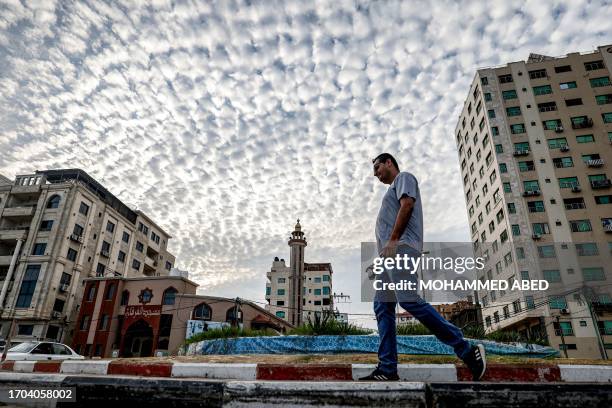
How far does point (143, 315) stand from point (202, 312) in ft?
19.0

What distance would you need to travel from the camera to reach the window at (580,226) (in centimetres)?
3434

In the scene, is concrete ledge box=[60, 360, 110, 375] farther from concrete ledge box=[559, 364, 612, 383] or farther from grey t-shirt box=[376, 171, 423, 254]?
concrete ledge box=[559, 364, 612, 383]

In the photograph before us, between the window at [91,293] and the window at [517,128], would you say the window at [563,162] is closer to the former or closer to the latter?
the window at [517,128]

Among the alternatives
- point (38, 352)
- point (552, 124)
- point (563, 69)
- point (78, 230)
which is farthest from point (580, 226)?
point (78, 230)

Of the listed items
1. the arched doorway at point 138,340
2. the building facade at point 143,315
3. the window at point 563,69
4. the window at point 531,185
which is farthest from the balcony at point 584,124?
the arched doorway at point 138,340

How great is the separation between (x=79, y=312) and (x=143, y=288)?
712 centimetres

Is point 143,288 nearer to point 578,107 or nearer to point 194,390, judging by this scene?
point 194,390

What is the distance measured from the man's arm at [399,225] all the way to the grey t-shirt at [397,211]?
7cm

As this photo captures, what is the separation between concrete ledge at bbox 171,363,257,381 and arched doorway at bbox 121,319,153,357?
3413 centimetres

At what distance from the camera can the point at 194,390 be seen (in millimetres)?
1911

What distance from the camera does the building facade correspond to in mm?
32375

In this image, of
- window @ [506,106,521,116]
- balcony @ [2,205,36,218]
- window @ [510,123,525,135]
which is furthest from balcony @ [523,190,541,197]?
balcony @ [2,205,36,218]

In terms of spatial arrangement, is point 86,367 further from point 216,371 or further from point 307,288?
point 307,288

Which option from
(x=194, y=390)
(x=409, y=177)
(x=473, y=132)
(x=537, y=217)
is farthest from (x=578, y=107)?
(x=194, y=390)
